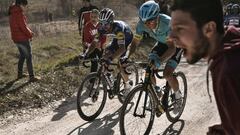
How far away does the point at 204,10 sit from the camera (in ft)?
5.87

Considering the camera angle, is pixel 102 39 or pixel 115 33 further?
pixel 102 39

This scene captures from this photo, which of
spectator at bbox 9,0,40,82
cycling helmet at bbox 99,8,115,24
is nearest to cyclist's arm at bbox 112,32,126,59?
cycling helmet at bbox 99,8,115,24


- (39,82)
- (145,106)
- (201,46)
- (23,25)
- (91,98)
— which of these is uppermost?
(201,46)

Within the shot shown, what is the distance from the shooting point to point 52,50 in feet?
50.4

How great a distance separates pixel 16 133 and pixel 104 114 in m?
1.65

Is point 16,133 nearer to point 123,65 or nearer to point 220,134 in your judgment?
point 123,65

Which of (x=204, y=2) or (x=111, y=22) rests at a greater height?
(x=204, y=2)

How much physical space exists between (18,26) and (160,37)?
4.44m

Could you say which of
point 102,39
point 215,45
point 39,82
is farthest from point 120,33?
point 215,45

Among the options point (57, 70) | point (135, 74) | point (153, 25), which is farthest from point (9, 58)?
point (153, 25)

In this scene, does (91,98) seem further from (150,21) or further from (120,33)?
(150,21)

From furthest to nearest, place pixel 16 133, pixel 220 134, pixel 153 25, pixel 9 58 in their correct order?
1. pixel 9 58
2. pixel 16 133
3. pixel 153 25
4. pixel 220 134

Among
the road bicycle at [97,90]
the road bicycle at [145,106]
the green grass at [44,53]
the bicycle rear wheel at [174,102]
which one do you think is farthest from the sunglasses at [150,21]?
the green grass at [44,53]

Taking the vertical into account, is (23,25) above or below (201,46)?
below
